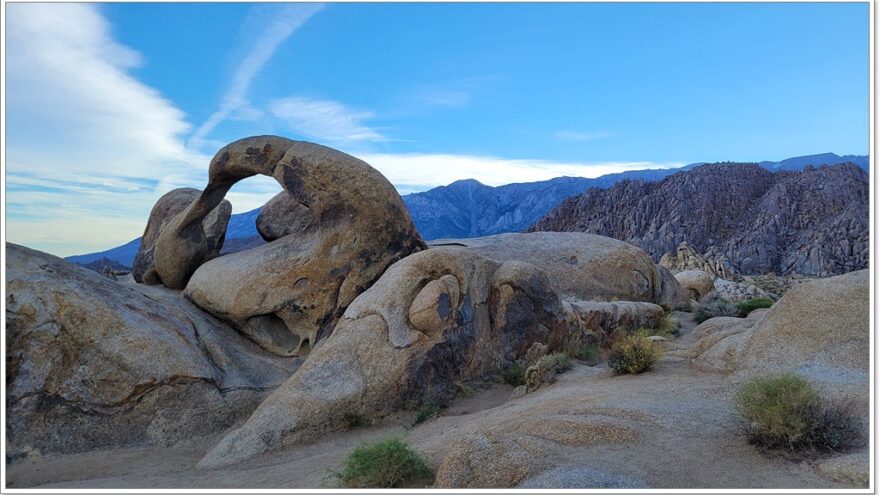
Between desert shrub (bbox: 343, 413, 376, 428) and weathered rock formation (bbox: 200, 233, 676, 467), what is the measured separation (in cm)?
6

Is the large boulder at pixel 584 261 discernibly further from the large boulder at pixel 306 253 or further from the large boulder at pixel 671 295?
the large boulder at pixel 306 253

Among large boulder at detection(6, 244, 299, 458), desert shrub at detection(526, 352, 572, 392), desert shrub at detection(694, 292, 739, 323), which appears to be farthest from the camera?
desert shrub at detection(694, 292, 739, 323)

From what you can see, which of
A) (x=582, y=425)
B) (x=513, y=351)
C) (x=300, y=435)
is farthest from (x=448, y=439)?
(x=513, y=351)

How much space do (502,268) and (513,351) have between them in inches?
66.6

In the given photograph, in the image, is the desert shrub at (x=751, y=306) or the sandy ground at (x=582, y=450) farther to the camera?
the desert shrub at (x=751, y=306)

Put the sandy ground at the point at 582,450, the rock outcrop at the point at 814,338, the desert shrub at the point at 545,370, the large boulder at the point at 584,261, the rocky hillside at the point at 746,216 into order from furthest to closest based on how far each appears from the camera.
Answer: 1. the rocky hillside at the point at 746,216
2. the large boulder at the point at 584,261
3. the desert shrub at the point at 545,370
4. the rock outcrop at the point at 814,338
5. the sandy ground at the point at 582,450

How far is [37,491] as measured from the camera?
6758 millimetres

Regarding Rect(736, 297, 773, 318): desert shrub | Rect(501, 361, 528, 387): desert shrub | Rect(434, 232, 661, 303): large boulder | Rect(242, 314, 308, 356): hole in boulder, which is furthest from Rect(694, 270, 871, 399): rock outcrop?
Rect(736, 297, 773, 318): desert shrub

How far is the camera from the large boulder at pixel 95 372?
9664mm

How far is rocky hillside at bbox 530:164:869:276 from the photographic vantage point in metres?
64.7

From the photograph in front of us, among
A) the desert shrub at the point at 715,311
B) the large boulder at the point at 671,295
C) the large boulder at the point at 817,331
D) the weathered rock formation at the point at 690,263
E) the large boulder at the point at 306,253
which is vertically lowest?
the weathered rock formation at the point at 690,263

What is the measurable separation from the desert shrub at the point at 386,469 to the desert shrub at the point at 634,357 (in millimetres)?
4823

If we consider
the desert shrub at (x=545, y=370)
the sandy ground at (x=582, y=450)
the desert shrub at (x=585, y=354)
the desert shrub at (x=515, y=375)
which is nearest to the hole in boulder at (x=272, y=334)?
the sandy ground at (x=582, y=450)

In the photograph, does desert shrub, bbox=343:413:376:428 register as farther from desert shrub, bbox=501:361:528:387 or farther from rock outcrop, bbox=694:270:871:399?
rock outcrop, bbox=694:270:871:399
